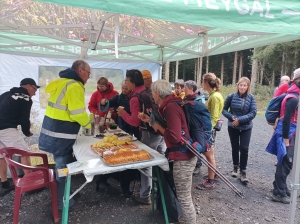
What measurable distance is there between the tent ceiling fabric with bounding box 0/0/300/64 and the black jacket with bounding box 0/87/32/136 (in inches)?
35.1

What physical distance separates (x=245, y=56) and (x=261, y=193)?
1109 inches

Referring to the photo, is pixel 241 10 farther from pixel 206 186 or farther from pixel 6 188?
pixel 6 188

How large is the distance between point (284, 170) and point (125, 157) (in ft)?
7.47

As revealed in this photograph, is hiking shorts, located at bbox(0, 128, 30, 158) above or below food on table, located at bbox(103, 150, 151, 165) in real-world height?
below

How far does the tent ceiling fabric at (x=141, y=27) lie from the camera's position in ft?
4.98

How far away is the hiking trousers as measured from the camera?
7.29 feet

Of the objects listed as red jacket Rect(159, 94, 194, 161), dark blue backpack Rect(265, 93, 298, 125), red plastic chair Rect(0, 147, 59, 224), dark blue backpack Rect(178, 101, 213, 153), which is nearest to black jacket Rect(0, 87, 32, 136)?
red plastic chair Rect(0, 147, 59, 224)

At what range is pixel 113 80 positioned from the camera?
5852mm

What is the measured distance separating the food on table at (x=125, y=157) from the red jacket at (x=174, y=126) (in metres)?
0.25

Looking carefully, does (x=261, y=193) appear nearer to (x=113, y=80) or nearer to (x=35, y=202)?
(x=35, y=202)

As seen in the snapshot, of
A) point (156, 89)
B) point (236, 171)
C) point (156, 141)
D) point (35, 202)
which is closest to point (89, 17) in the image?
point (156, 89)

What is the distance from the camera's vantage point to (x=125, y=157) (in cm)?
210

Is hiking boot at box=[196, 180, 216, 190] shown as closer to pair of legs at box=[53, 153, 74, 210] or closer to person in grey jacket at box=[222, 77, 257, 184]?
person in grey jacket at box=[222, 77, 257, 184]

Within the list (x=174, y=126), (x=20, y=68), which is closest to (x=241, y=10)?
(x=174, y=126)
